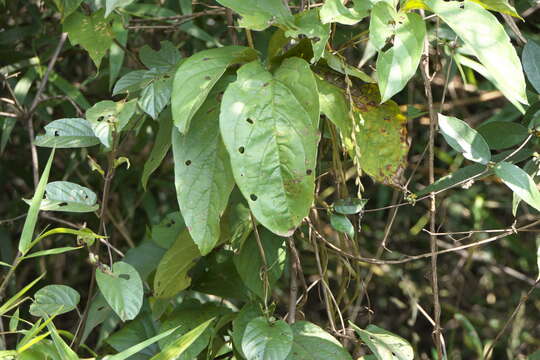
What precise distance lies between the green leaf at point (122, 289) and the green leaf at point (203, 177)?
0.16 meters

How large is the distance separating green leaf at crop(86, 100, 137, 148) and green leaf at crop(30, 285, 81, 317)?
24cm

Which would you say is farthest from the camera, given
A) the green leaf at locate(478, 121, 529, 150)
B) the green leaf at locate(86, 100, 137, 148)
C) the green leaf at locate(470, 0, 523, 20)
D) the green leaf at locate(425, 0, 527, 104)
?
the green leaf at locate(478, 121, 529, 150)

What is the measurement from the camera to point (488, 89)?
6.72 ft

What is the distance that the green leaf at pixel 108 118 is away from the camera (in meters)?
1.09

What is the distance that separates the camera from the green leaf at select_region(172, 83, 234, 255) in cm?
100

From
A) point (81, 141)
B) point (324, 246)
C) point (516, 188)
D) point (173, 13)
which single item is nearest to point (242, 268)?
point (324, 246)

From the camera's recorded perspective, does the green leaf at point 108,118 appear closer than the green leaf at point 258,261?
Yes

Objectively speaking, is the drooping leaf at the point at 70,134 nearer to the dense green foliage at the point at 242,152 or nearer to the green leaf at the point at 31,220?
the dense green foliage at the point at 242,152

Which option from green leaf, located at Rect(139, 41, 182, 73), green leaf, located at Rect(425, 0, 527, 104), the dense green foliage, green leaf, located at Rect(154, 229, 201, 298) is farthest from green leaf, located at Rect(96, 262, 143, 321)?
green leaf, located at Rect(425, 0, 527, 104)

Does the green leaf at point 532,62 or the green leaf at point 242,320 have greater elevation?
the green leaf at point 532,62

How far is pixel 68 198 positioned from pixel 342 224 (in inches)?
16.9

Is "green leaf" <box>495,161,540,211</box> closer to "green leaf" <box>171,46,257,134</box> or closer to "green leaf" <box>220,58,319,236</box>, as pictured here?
"green leaf" <box>220,58,319,236</box>

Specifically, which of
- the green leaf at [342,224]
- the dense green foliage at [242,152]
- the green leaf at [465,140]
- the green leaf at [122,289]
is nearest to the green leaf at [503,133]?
the dense green foliage at [242,152]

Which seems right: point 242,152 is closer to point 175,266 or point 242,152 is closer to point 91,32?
point 175,266
